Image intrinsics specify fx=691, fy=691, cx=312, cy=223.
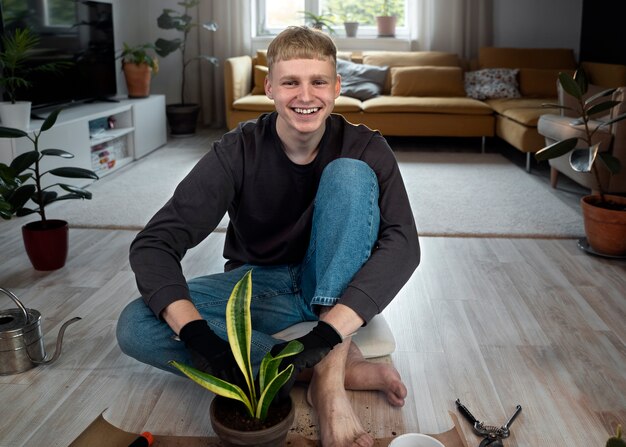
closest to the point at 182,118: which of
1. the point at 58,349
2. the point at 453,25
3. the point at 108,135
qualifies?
the point at 108,135

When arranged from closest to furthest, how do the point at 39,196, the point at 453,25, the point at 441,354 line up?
the point at 441,354 < the point at 39,196 < the point at 453,25

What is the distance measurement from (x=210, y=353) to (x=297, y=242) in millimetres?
527

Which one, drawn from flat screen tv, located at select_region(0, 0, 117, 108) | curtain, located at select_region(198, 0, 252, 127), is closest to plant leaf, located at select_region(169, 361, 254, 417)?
flat screen tv, located at select_region(0, 0, 117, 108)

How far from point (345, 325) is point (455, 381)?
497 millimetres

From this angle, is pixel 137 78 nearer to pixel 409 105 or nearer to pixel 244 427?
pixel 409 105

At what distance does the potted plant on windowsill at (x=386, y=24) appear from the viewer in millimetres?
6273

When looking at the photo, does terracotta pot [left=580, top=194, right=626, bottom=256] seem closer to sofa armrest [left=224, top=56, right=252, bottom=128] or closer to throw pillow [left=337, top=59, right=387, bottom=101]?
throw pillow [left=337, top=59, right=387, bottom=101]

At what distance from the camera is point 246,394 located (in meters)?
1.35

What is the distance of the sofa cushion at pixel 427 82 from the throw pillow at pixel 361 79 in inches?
5.5

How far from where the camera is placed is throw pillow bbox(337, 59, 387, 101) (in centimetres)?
564

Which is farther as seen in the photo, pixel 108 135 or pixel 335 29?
pixel 335 29

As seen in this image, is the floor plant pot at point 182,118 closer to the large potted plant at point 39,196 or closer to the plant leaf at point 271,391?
the large potted plant at point 39,196

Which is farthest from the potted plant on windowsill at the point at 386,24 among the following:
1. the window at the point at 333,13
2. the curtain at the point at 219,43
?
the curtain at the point at 219,43

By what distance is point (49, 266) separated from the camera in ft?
8.72
